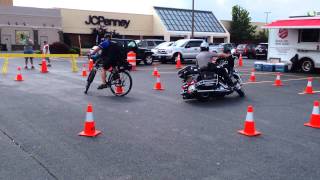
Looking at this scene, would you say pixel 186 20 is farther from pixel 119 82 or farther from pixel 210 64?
pixel 210 64

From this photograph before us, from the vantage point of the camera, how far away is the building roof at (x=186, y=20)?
57250mm

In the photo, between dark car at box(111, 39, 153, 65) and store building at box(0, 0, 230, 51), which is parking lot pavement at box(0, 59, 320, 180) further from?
store building at box(0, 0, 230, 51)

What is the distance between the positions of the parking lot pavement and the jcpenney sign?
43709mm

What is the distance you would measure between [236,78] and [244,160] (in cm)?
606

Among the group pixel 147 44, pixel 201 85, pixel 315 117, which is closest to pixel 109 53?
pixel 201 85

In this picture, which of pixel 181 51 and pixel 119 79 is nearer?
pixel 119 79

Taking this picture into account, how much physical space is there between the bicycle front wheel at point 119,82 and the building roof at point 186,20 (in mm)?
45472

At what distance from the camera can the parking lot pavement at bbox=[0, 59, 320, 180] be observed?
479cm

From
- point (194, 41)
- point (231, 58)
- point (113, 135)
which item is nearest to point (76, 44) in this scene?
point (194, 41)

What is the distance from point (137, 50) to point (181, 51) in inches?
145

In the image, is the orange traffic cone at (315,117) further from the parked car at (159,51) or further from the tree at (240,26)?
the tree at (240,26)

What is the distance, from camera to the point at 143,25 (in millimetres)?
57812

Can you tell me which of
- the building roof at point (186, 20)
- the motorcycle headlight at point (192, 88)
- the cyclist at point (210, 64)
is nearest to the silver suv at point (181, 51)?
the cyclist at point (210, 64)

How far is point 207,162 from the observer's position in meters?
5.12
